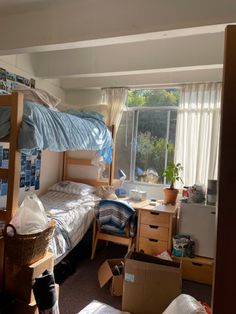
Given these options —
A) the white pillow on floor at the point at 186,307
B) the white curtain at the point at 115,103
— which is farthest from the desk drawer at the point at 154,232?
the white curtain at the point at 115,103

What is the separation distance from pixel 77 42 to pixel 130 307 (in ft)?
7.42

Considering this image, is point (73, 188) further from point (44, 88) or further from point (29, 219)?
point (29, 219)

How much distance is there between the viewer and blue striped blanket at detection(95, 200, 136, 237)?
2.83 metres

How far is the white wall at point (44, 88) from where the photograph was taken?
10.2 feet

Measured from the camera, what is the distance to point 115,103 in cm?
377

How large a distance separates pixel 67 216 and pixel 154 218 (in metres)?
1.01

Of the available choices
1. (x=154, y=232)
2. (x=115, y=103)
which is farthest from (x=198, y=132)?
(x=154, y=232)

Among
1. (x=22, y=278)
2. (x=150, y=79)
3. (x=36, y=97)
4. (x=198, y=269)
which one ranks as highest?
(x=150, y=79)

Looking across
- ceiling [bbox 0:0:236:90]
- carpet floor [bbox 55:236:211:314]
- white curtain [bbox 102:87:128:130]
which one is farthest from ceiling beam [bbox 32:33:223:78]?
carpet floor [bbox 55:236:211:314]

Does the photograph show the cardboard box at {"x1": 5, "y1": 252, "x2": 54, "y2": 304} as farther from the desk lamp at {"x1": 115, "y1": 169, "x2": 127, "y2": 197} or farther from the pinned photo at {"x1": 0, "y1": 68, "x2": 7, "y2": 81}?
the pinned photo at {"x1": 0, "y1": 68, "x2": 7, "y2": 81}

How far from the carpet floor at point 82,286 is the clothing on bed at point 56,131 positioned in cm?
132

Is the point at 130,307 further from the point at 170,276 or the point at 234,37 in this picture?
the point at 234,37

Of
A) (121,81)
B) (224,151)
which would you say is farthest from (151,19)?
(121,81)

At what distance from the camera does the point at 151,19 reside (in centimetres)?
197
